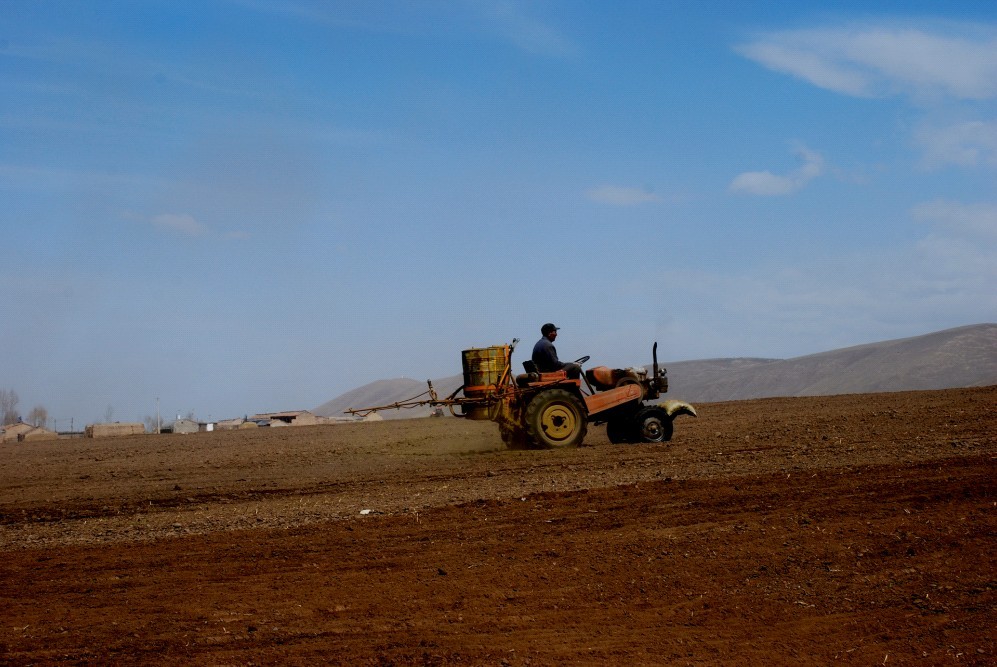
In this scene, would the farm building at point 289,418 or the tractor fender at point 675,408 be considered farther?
the farm building at point 289,418

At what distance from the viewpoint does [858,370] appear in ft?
238

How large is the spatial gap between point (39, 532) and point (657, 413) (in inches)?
406

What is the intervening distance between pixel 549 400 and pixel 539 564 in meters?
8.58

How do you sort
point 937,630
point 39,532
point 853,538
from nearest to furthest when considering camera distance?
1. point 937,630
2. point 853,538
3. point 39,532

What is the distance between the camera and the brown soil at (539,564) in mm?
6574

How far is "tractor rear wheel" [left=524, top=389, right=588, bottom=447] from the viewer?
55.3 ft

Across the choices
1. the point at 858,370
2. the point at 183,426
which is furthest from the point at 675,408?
the point at 858,370

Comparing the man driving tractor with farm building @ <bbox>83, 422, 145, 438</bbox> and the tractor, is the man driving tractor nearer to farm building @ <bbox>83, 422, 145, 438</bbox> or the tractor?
the tractor

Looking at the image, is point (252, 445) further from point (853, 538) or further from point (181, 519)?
point (853, 538)

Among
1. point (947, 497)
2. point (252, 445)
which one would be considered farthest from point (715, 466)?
point (252, 445)

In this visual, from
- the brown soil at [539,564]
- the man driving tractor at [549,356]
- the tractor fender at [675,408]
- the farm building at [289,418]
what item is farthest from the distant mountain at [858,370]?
the brown soil at [539,564]

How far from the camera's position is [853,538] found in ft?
28.1

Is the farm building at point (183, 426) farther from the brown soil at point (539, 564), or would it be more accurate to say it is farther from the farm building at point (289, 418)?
the brown soil at point (539, 564)

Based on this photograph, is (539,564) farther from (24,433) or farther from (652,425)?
(24,433)
